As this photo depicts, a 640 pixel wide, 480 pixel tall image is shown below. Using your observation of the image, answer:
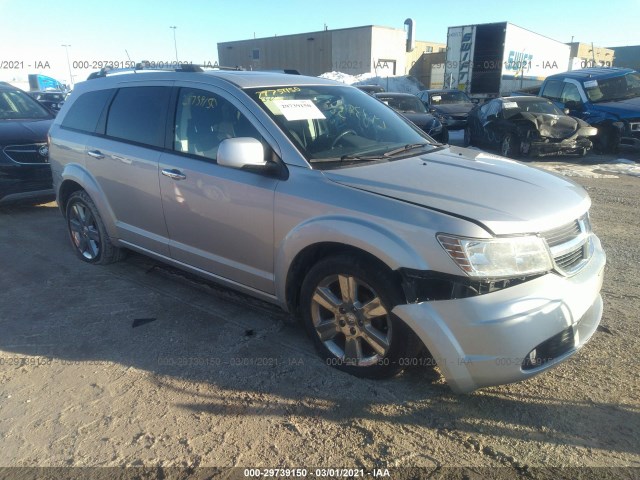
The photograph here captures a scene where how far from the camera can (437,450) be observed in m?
2.47

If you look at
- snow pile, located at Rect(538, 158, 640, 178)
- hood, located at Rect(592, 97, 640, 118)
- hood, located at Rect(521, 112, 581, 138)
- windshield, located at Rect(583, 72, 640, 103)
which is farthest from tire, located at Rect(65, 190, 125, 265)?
windshield, located at Rect(583, 72, 640, 103)

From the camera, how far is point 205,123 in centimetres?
369

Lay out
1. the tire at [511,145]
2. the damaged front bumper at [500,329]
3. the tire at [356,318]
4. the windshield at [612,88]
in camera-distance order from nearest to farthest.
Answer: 1. the damaged front bumper at [500,329]
2. the tire at [356,318]
3. the tire at [511,145]
4. the windshield at [612,88]

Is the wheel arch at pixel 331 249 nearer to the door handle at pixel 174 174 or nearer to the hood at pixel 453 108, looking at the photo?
the door handle at pixel 174 174

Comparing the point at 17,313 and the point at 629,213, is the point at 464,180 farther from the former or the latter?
the point at 629,213

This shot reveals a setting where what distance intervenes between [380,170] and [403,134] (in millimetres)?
955

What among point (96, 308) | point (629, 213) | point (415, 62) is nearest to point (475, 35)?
point (629, 213)

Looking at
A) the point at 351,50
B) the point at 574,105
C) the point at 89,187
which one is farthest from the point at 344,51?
the point at 89,187

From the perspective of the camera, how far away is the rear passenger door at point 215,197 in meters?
3.29

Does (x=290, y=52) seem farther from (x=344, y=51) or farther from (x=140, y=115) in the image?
(x=140, y=115)

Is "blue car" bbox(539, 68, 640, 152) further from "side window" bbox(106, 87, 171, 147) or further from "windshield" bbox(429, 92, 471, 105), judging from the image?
"side window" bbox(106, 87, 171, 147)

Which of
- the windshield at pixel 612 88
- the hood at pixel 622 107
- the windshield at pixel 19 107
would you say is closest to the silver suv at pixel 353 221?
the windshield at pixel 19 107

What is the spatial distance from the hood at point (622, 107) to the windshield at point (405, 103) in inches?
170

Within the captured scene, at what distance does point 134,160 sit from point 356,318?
7.75ft
